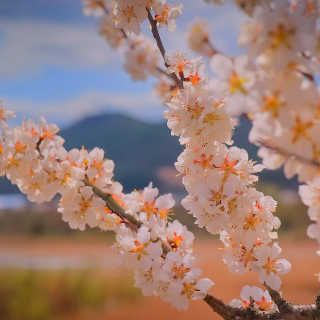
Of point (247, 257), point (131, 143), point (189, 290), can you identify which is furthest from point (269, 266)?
point (131, 143)

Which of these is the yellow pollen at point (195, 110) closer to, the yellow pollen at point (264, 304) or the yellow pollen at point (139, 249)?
the yellow pollen at point (139, 249)

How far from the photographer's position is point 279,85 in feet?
2.23

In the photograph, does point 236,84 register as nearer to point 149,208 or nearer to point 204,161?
point 204,161

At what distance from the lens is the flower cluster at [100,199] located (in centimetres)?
102

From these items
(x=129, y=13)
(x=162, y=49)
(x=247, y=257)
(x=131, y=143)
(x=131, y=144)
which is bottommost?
(x=247, y=257)

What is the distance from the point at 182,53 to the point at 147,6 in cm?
13

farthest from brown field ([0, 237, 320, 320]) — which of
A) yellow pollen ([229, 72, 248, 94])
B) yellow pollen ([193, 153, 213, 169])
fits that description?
yellow pollen ([229, 72, 248, 94])

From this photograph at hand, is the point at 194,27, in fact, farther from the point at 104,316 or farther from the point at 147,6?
the point at 104,316

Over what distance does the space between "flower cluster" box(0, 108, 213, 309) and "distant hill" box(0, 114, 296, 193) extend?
7603 centimetres

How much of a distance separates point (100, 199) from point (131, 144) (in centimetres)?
11327

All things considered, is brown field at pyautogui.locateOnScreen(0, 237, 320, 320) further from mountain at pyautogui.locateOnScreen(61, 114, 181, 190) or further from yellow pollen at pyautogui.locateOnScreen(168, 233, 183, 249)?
mountain at pyautogui.locateOnScreen(61, 114, 181, 190)

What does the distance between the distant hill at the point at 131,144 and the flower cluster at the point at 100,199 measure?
249 ft

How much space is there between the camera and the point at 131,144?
375 feet

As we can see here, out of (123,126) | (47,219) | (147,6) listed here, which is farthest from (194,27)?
(123,126)
